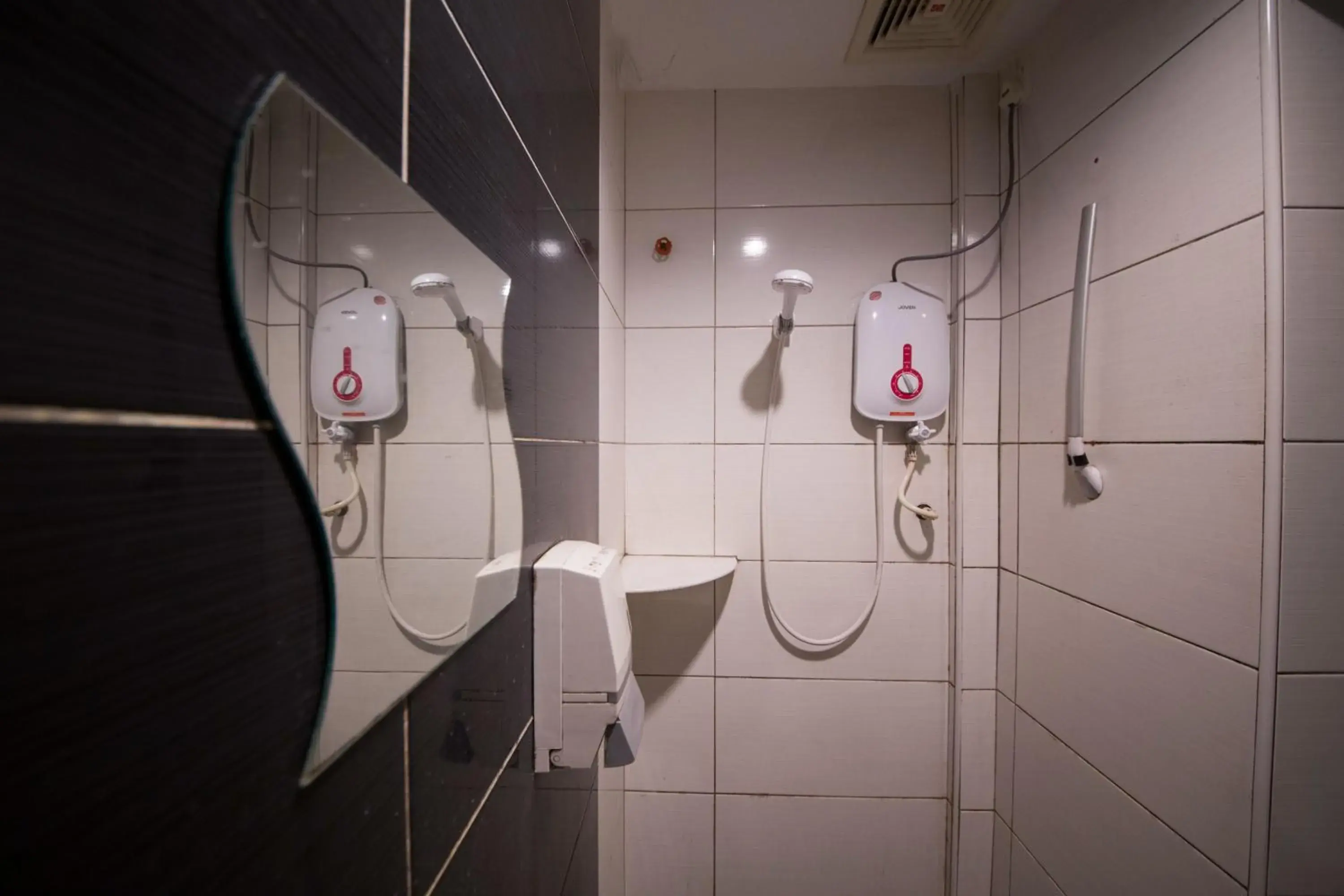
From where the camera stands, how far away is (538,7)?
0.60 metres

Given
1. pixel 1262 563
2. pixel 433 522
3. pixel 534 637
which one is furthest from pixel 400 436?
pixel 1262 563

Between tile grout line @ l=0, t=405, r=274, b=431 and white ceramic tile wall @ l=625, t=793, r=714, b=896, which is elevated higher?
tile grout line @ l=0, t=405, r=274, b=431

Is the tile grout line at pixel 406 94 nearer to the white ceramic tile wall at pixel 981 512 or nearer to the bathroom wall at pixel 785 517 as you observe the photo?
the bathroom wall at pixel 785 517

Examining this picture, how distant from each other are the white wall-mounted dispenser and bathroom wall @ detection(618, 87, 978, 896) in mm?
626

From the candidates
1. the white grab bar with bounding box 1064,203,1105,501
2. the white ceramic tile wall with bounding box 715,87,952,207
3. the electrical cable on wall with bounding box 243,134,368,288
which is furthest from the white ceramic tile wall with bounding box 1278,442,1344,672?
the electrical cable on wall with bounding box 243,134,368,288

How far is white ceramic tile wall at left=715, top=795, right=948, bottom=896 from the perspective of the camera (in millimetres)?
1215

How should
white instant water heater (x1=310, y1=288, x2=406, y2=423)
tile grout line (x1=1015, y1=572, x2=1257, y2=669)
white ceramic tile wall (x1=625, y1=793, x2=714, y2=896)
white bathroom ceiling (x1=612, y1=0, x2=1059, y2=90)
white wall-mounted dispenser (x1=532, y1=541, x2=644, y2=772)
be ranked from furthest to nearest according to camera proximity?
white ceramic tile wall (x1=625, y1=793, x2=714, y2=896)
white bathroom ceiling (x1=612, y1=0, x2=1059, y2=90)
tile grout line (x1=1015, y1=572, x2=1257, y2=669)
white wall-mounted dispenser (x1=532, y1=541, x2=644, y2=772)
white instant water heater (x1=310, y1=288, x2=406, y2=423)

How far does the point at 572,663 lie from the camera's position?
0.62 meters

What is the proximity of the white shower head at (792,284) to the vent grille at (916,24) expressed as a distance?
0.56 m

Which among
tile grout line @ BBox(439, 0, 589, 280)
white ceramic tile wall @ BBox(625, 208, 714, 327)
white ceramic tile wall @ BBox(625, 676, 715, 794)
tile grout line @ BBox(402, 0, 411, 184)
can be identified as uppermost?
white ceramic tile wall @ BBox(625, 208, 714, 327)

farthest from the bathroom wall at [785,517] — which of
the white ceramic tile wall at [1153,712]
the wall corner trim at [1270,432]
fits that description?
the wall corner trim at [1270,432]

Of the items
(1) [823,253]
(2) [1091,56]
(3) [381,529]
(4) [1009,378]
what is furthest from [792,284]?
(3) [381,529]

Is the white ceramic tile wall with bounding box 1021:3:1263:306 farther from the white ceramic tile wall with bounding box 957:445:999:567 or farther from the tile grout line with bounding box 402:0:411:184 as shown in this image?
the tile grout line with bounding box 402:0:411:184

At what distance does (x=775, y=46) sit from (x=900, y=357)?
0.79 m
